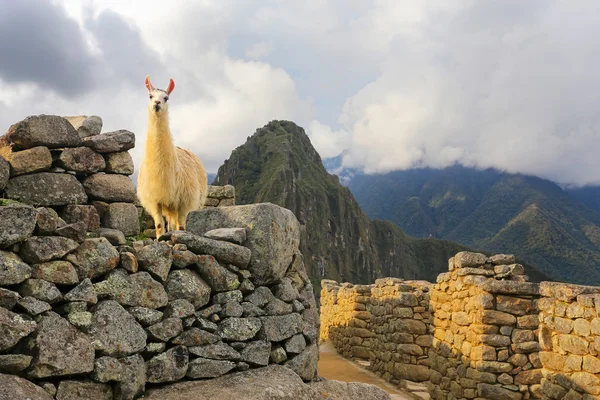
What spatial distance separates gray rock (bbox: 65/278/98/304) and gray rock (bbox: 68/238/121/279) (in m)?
0.08

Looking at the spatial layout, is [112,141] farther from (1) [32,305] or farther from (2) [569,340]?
(2) [569,340]

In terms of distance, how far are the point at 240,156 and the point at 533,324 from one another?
118 metres

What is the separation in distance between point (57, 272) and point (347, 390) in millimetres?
3293

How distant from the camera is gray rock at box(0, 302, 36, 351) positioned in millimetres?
2893

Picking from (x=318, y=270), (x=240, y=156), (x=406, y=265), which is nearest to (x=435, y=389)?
(x=318, y=270)

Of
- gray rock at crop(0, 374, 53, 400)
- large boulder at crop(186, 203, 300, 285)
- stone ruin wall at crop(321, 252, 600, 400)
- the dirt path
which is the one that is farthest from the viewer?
the dirt path

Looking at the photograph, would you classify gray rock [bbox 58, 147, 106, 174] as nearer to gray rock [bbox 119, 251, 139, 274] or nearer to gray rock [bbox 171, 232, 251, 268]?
gray rock [bbox 171, 232, 251, 268]

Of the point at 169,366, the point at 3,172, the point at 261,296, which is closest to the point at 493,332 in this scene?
the point at 261,296

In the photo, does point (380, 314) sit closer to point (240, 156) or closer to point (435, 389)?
point (435, 389)

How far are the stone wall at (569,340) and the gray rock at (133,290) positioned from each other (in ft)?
19.6

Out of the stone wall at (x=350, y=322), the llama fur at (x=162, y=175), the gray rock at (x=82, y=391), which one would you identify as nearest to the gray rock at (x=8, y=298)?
the gray rock at (x=82, y=391)

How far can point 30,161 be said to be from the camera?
4566 mm

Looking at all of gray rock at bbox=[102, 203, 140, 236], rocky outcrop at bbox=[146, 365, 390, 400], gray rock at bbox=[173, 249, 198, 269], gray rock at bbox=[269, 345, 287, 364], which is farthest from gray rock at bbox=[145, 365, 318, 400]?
gray rock at bbox=[102, 203, 140, 236]

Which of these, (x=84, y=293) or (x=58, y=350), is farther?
(x=84, y=293)
